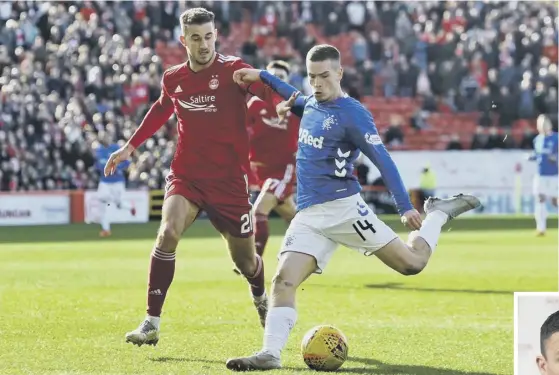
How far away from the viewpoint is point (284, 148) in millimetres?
14320

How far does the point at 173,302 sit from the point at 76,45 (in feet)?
69.4

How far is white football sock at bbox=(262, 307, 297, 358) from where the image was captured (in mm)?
7496

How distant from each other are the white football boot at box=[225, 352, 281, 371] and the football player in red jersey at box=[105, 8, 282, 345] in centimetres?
134

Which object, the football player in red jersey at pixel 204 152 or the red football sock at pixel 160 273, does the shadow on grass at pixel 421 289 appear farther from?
the red football sock at pixel 160 273

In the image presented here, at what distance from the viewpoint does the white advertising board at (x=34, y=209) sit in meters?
28.5

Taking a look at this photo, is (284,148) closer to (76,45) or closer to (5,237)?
(5,237)

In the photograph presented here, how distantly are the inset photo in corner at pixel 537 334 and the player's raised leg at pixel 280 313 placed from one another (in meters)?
1.94

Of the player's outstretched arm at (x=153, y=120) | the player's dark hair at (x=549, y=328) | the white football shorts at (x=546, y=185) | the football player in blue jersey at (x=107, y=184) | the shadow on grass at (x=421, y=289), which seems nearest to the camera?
the player's dark hair at (x=549, y=328)

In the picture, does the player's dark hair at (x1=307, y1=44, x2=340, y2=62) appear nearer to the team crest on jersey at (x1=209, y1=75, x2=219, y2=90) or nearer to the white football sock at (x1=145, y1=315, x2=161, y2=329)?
the team crest on jersey at (x1=209, y1=75, x2=219, y2=90)

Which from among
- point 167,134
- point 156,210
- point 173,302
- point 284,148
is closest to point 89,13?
point 167,134

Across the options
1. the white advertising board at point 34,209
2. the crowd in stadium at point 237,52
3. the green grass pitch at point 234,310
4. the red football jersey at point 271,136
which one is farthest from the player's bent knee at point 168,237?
the crowd in stadium at point 237,52

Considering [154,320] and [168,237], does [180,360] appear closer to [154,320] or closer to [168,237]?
[154,320]

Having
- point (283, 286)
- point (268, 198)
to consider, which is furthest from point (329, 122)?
point (268, 198)

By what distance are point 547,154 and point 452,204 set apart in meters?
13.8
